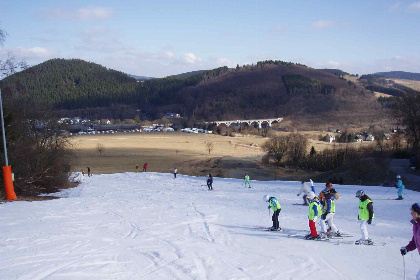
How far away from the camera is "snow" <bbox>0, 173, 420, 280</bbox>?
8.05 metres

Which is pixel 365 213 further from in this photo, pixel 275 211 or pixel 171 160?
pixel 171 160

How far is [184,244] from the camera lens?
10594 mm

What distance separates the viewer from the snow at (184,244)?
8.05 metres

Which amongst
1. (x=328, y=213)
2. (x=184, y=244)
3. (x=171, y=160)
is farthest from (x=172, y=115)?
(x=184, y=244)

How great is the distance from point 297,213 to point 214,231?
5177 mm

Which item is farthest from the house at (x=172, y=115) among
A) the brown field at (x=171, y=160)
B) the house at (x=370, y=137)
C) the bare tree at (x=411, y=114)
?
the bare tree at (x=411, y=114)

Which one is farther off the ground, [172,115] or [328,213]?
[172,115]

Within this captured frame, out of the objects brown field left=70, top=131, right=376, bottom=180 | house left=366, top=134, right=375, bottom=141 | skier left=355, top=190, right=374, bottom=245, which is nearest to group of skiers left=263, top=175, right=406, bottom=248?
skier left=355, top=190, right=374, bottom=245

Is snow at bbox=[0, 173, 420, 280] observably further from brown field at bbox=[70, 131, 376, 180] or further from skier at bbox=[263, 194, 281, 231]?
brown field at bbox=[70, 131, 376, 180]

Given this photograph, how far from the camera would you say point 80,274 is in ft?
25.2

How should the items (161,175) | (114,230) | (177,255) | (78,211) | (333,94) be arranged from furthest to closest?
1. (333,94)
2. (161,175)
3. (78,211)
4. (114,230)
5. (177,255)

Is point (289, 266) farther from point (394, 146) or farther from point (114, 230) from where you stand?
point (394, 146)

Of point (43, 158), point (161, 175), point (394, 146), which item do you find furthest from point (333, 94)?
point (43, 158)

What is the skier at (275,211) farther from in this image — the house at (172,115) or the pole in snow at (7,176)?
the house at (172,115)
